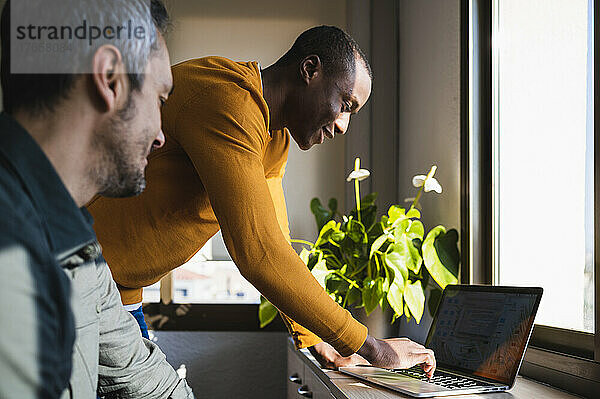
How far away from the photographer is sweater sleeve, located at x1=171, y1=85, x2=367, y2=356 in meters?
1.16

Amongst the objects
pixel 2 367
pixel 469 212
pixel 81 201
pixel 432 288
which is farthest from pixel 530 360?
pixel 2 367

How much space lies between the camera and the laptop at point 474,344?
145cm

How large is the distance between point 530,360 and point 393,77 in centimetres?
154

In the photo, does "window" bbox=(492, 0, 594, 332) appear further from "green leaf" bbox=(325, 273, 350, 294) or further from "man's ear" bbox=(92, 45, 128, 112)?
"man's ear" bbox=(92, 45, 128, 112)

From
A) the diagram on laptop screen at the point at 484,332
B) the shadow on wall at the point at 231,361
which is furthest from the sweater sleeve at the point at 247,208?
the shadow on wall at the point at 231,361

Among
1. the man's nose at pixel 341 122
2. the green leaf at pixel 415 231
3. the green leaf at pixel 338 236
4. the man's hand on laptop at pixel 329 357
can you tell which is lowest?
the man's hand on laptop at pixel 329 357

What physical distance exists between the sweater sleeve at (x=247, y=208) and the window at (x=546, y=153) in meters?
0.63

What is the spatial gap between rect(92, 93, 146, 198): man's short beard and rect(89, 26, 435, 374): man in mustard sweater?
48 cm

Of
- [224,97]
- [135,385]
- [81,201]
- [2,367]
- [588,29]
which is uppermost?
[588,29]

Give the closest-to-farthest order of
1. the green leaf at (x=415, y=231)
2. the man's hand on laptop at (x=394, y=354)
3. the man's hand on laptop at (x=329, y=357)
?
the man's hand on laptop at (x=394, y=354) < the man's hand on laptop at (x=329, y=357) < the green leaf at (x=415, y=231)

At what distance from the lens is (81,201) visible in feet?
2.07

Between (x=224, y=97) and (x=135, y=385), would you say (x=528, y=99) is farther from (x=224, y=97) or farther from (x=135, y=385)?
(x=135, y=385)

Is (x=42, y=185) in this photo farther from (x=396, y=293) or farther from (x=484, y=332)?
(x=396, y=293)

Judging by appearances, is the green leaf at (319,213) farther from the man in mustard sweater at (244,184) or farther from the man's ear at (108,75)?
the man's ear at (108,75)
